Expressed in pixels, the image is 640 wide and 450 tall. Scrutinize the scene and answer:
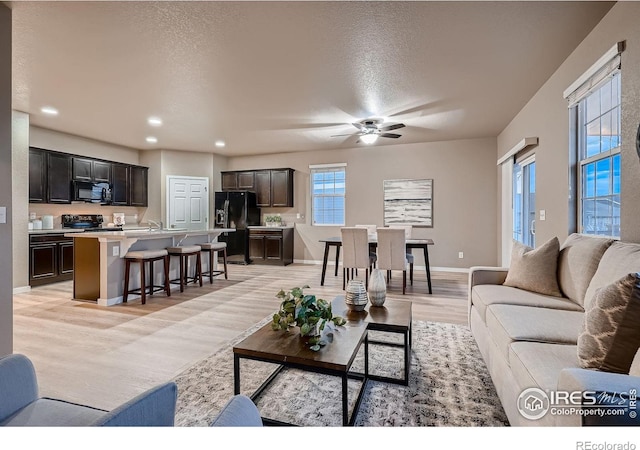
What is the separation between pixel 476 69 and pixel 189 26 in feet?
9.13

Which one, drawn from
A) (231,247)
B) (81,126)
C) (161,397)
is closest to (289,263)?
(231,247)

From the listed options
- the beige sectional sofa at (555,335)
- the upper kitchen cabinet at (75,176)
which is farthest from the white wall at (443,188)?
the upper kitchen cabinet at (75,176)

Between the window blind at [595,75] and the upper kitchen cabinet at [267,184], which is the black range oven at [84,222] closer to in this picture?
the upper kitchen cabinet at [267,184]

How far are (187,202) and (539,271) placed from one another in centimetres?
701

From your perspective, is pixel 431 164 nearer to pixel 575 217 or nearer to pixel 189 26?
pixel 575 217

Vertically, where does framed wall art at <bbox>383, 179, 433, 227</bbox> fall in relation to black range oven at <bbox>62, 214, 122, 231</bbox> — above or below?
above

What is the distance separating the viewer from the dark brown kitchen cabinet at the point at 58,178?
17.2 ft

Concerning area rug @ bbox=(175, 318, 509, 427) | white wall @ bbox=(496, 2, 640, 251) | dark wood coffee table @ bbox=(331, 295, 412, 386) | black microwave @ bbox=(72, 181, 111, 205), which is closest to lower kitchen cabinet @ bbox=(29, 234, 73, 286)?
black microwave @ bbox=(72, 181, 111, 205)

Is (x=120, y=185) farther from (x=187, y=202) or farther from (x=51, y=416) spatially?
(x=51, y=416)

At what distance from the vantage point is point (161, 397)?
2.84 feet

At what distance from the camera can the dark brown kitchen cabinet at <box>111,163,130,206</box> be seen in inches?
253

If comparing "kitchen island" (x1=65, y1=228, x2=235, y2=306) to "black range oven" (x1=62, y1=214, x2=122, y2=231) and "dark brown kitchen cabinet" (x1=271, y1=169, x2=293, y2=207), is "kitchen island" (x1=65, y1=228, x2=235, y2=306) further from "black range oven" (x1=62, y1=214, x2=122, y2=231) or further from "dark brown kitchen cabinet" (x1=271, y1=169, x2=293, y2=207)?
"dark brown kitchen cabinet" (x1=271, y1=169, x2=293, y2=207)

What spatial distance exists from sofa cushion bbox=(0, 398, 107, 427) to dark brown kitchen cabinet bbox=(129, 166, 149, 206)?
6.68m

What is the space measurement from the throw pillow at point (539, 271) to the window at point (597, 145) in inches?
19.3
